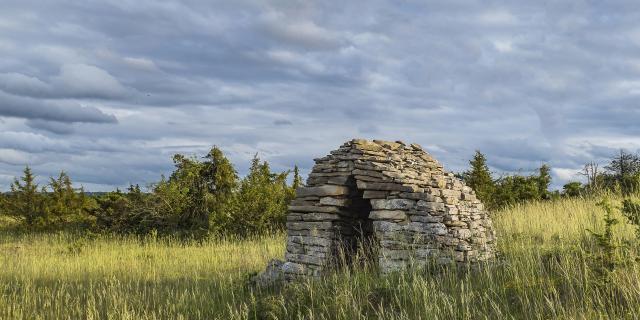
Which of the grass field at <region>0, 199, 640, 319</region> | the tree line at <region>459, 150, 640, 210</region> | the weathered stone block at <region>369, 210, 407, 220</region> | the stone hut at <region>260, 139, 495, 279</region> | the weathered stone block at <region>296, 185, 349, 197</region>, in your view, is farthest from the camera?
the tree line at <region>459, 150, 640, 210</region>

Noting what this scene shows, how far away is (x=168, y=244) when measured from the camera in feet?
66.2

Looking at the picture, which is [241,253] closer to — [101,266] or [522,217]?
[101,266]

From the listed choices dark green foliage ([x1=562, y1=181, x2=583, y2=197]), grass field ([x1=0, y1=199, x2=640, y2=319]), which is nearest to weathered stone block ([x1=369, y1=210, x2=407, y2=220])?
grass field ([x1=0, y1=199, x2=640, y2=319])

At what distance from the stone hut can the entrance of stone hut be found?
21 mm

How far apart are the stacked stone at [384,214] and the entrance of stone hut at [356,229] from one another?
0.07ft

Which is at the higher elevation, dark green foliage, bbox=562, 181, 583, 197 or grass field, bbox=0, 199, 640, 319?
dark green foliage, bbox=562, 181, 583, 197

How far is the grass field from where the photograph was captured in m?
7.48

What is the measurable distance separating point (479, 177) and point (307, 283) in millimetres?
13288

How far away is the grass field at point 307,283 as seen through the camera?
748 cm

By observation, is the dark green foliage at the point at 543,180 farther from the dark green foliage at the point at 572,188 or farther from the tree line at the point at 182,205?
the tree line at the point at 182,205

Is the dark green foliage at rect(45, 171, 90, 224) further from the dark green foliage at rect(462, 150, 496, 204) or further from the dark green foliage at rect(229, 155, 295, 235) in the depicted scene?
the dark green foliage at rect(462, 150, 496, 204)

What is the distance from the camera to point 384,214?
10852mm

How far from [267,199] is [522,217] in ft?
31.6

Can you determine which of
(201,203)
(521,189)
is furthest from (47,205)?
(521,189)
